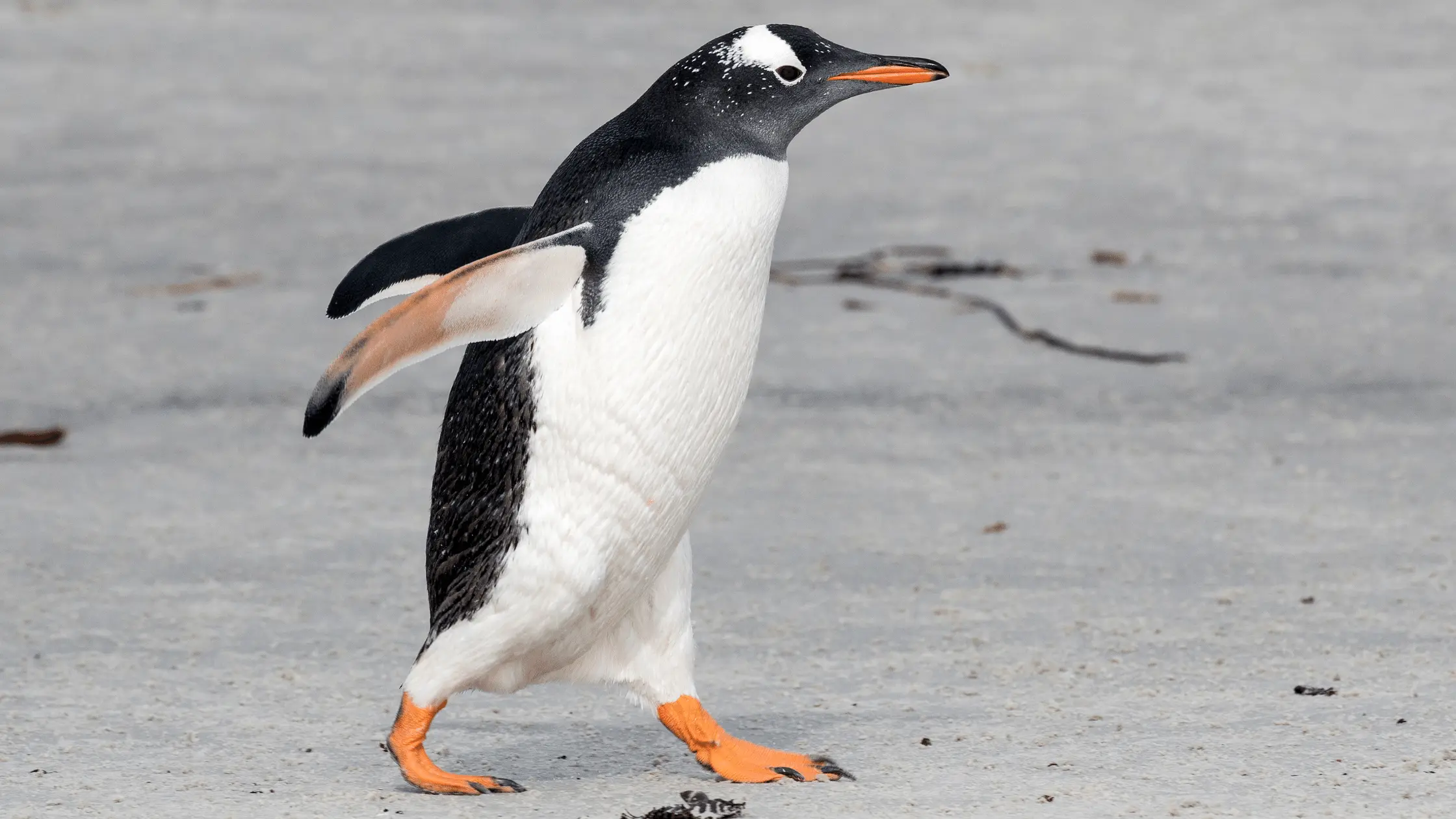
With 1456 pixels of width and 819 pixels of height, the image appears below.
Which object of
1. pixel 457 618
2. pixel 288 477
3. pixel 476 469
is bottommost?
pixel 288 477

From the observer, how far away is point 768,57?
121 inches

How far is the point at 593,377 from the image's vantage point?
3000 mm

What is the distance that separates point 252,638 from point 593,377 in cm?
131

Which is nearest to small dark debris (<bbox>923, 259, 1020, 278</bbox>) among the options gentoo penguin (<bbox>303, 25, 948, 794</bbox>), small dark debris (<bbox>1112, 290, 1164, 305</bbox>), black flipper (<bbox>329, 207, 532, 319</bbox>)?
small dark debris (<bbox>1112, 290, 1164, 305</bbox>)

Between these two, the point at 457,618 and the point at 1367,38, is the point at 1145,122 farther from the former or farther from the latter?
the point at 457,618

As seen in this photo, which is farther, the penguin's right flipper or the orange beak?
the orange beak

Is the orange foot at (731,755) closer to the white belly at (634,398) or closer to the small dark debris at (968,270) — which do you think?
the white belly at (634,398)

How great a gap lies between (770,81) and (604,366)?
508mm

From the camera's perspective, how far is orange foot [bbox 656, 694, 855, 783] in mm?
3141

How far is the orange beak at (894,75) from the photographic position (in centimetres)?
311

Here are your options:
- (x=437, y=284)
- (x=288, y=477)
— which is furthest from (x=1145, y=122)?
(x=437, y=284)

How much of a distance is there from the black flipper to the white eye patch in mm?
465

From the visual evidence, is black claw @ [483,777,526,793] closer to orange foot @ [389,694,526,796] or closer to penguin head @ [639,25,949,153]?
orange foot @ [389,694,526,796]

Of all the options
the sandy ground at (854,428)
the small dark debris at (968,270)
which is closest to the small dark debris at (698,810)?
the sandy ground at (854,428)
